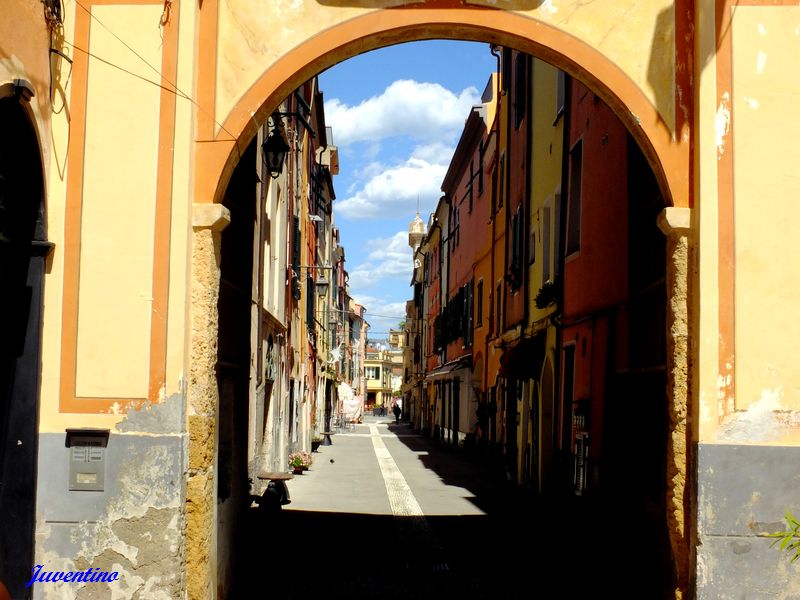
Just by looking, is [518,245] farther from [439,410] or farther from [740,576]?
[439,410]

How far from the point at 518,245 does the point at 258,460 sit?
7.33 m

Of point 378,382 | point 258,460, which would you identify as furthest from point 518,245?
point 378,382

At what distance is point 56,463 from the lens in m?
6.63

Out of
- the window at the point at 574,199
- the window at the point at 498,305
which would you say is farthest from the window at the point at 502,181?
the window at the point at 574,199

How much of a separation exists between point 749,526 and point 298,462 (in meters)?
15.9

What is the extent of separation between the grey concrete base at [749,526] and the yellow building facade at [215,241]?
0.05 ft

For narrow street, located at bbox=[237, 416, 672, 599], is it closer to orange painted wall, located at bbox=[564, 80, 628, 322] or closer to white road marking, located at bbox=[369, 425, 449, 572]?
white road marking, located at bbox=[369, 425, 449, 572]

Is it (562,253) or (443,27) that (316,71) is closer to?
(443,27)

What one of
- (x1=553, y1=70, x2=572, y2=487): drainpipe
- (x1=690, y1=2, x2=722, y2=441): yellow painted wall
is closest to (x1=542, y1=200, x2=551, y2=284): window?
(x1=553, y1=70, x2=572, y2=487): drainpipe

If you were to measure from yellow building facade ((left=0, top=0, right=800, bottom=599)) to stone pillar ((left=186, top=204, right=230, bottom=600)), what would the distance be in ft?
0.05

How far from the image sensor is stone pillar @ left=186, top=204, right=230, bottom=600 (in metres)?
6.81

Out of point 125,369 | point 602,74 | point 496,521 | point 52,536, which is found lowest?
point 496,521

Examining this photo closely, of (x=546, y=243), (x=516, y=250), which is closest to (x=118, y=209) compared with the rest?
(x=546, y=243)

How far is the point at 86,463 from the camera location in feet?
21.8
